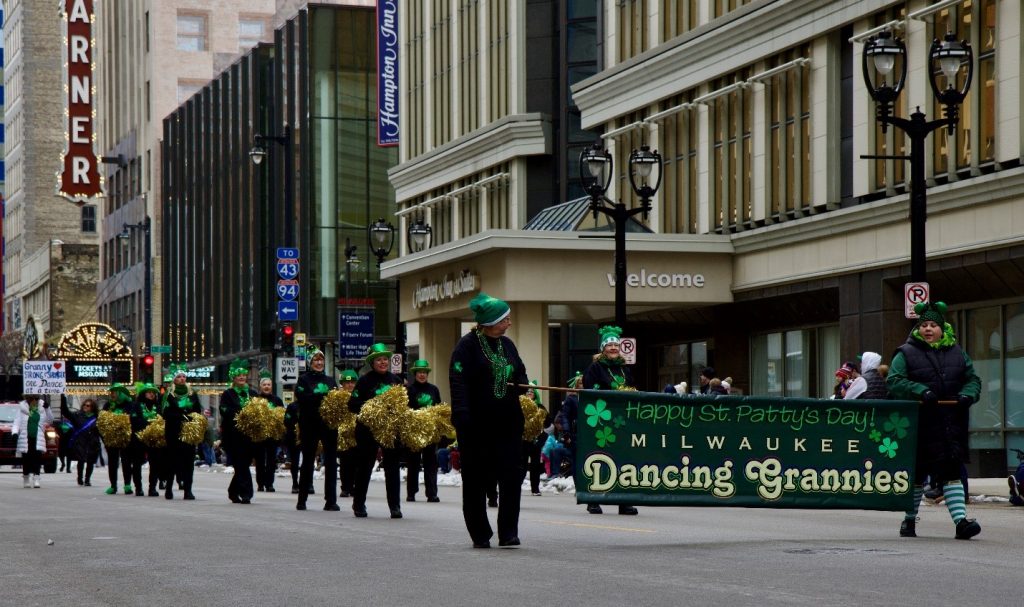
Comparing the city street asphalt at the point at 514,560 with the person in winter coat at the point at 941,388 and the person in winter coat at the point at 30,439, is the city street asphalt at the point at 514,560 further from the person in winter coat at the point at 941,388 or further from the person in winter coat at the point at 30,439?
the person in winter coat at the point at 30,439

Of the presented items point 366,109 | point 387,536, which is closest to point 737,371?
point 387,536

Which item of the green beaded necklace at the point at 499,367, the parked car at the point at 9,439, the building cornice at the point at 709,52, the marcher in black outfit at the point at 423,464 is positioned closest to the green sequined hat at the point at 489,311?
the green beaded necklace at the point at 499,367

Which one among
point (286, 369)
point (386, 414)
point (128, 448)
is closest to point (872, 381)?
point (386, 414)

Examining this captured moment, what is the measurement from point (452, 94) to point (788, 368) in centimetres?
2030

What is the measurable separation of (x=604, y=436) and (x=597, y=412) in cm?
21

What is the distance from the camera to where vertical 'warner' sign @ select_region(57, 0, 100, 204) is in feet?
341

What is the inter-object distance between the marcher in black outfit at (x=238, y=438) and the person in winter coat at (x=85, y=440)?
9406 mm

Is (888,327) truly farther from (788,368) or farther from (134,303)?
(134,303)

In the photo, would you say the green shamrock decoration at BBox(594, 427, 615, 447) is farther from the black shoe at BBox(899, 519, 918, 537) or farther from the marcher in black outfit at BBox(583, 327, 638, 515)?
the marcher in black outfit at BBox(583, 327, 638, 515)

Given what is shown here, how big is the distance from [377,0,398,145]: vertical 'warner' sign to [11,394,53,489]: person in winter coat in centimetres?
2652

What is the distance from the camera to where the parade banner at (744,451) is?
51.8 ft

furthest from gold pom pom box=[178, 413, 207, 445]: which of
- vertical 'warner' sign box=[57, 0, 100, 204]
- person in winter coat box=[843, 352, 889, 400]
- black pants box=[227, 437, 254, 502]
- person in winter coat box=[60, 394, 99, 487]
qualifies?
vertical 'warner' sign box=[57, 0, 100, 204]

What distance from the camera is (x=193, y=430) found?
1048 inches

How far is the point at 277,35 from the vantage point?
7900 cm
